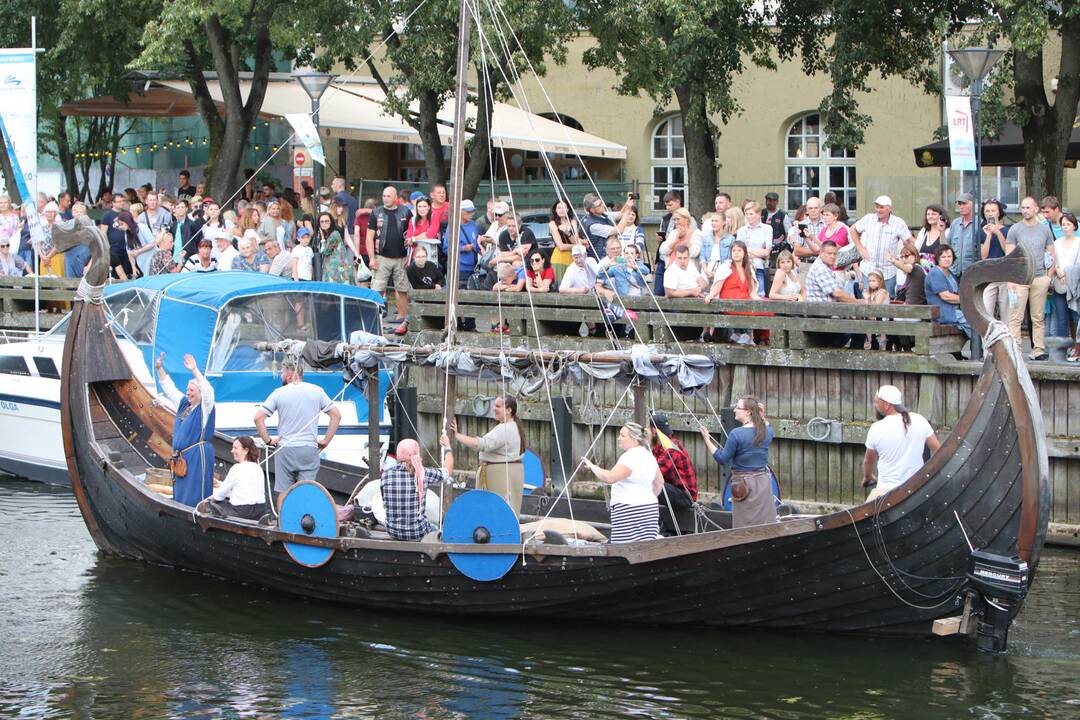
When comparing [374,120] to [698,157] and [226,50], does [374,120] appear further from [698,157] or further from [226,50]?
[698,157]

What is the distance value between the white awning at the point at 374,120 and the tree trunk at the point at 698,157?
16.1ft

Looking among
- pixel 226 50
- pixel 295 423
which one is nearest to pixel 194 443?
pixel 295 423

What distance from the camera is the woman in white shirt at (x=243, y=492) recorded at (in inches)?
576

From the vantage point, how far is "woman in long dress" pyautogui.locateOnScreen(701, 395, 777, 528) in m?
13.0

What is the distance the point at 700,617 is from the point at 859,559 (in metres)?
1.48

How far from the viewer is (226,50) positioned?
2852 cm

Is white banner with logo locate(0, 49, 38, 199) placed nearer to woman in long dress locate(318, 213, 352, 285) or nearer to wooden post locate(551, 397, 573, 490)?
woman in long dress locate(318, 213, 352, 285)

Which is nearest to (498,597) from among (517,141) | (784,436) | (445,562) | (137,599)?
(445,562)

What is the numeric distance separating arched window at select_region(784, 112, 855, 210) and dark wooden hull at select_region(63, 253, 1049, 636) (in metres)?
21.6

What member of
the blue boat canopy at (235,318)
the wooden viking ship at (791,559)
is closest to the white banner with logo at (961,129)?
the wooden viking ship at (791,559)

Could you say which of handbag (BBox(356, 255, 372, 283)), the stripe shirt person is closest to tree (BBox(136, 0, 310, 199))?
handbag (BBox(356, 255, 372, 283))

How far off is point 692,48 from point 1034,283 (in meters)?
7.29

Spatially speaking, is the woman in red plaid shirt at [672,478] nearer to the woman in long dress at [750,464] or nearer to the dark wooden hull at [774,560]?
the woman in long dress at [750,464]

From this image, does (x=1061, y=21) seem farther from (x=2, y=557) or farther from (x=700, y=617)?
(x=2, y=557)
